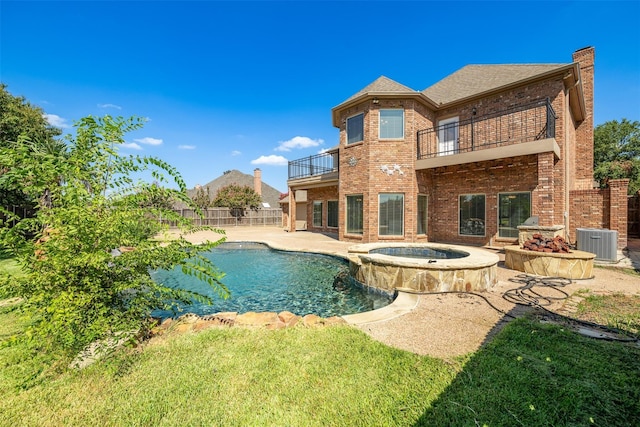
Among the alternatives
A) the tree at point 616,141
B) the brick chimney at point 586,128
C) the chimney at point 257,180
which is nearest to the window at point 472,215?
the brick chimney at point 586,128

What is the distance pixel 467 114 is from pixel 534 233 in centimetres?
624

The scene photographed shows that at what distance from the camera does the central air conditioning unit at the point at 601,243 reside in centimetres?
802

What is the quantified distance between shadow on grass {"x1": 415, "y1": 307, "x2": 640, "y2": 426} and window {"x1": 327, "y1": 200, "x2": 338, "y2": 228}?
1392 centimetres

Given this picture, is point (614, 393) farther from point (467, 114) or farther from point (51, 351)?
point (467, 114)

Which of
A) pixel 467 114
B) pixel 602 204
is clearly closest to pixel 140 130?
pixel 467 114

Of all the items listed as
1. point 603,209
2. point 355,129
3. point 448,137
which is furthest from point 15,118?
point 603,209

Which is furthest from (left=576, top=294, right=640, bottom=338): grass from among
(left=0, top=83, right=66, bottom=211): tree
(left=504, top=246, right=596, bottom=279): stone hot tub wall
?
(left=0, top=83, right=66, bottom=211): tree

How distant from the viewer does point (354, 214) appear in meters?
13.0

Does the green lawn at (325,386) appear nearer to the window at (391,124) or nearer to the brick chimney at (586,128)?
the window at (391,124)

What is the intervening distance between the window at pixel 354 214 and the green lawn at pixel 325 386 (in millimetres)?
9698

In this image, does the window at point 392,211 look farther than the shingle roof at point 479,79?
Yes

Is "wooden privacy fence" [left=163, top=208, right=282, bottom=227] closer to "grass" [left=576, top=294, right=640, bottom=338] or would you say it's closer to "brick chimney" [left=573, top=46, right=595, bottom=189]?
"brick chimney" [left=573, top=46, right=595, bottom=189]

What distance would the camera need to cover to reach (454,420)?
197 cm

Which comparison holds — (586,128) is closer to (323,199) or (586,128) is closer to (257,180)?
(323,199)
